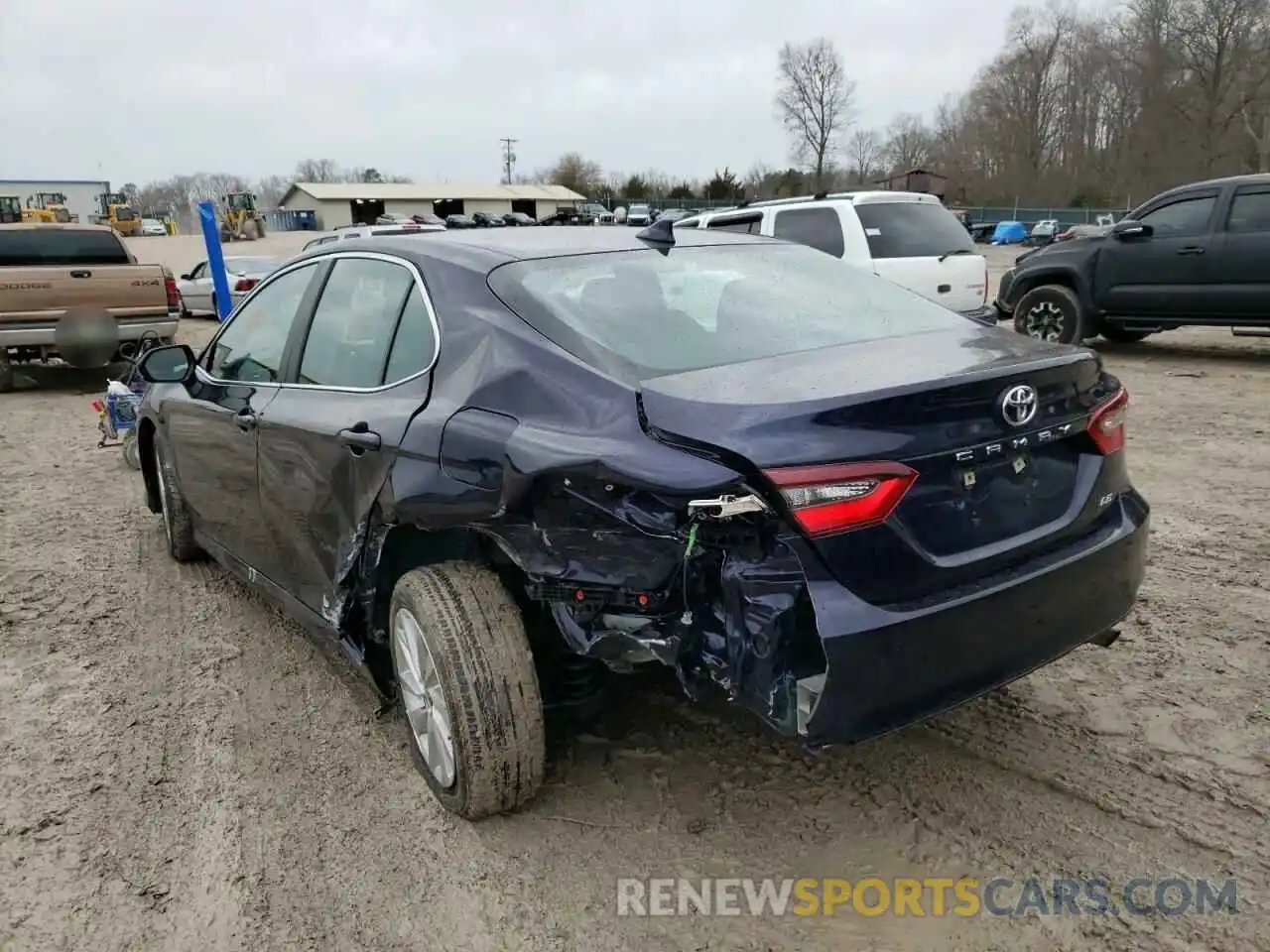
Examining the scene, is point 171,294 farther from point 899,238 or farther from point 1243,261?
point 1243,261

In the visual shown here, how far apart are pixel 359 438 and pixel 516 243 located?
0.89m

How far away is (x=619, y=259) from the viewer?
318 centimetres

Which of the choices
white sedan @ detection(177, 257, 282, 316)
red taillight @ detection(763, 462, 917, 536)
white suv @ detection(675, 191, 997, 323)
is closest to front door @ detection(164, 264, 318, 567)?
red taillight @ detection(763, 462, 917, 536)

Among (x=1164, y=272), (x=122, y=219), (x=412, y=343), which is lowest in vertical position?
(x=412, y=343)

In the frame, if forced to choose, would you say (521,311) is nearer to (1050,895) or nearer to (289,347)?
(289,347)

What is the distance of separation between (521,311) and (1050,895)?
2104mm

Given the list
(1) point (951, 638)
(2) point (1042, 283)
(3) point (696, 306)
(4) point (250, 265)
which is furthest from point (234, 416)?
(4) point (250, 265)

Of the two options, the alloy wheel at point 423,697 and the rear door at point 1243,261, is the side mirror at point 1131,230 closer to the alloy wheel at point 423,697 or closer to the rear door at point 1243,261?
the rear door at point 1243,261

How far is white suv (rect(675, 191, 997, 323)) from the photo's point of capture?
9.13 metres

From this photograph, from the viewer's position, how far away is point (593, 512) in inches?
95.3

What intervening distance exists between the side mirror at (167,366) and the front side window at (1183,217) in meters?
9.76

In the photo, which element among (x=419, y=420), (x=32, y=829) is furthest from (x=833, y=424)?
(x=32, y=829)

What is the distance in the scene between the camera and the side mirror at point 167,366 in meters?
4.55

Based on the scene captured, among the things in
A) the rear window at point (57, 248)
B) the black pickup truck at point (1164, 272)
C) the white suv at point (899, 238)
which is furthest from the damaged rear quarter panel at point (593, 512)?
the rear window at point (57, 248)
